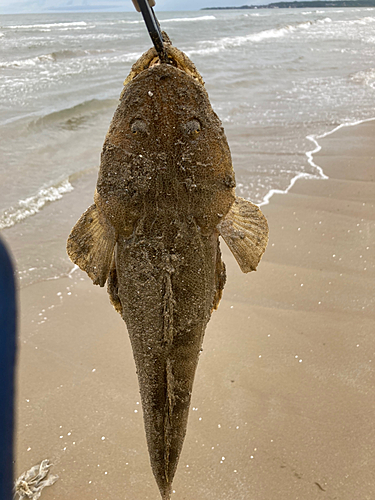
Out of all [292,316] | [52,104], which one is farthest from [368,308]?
[52,104]

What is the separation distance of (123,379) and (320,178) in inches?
173

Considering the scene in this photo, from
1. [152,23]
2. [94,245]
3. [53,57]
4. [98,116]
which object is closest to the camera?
[152,23]

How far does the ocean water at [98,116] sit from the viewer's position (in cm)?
598

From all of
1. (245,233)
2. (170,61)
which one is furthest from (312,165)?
(170,61)

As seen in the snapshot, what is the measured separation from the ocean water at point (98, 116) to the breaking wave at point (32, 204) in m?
0.02

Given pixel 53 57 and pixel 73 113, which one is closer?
pixel 73 113

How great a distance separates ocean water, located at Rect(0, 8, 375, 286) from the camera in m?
5.98

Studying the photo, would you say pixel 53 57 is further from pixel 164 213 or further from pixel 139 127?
pixel 164 213

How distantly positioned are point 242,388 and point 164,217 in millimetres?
2092

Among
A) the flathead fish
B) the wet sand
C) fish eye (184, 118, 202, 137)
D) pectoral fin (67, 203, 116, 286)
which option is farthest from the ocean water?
fish eye (184, 118, 202, 137)

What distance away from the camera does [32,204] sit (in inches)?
243

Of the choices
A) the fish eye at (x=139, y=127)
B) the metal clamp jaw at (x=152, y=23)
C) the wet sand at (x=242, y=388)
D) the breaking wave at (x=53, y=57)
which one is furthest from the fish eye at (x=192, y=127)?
the breaking wave at (x=53, y=57)

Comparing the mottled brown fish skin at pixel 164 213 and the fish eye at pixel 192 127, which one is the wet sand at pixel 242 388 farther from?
the fish eye at pixel 192 127

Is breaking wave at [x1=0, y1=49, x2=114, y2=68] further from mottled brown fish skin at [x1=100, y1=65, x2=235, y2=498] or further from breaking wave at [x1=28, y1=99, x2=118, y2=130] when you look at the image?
A: mottled brown fish skin at [x1=100, y1=65, x2=235, y2=498]
